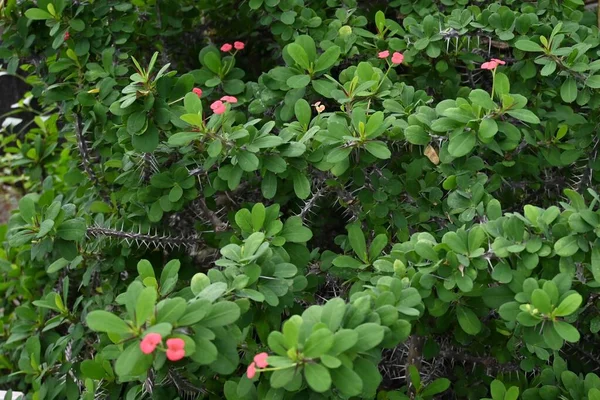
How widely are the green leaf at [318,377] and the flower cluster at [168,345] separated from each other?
25 centimetres

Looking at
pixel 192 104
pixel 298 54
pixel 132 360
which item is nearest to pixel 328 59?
pixel 298 54

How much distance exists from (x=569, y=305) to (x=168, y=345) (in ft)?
2.99

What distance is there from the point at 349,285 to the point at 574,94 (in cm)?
95

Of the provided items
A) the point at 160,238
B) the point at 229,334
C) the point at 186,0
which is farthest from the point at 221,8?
the point at 229,334

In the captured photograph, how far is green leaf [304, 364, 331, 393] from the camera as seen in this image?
1430 mm

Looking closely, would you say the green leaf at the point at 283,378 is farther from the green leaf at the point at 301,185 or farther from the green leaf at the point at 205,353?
the green leaf at the point at 301,185

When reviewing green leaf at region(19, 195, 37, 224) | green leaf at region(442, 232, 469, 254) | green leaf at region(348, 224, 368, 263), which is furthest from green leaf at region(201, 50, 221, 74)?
green leaf at region(442, 232, 469, 254)

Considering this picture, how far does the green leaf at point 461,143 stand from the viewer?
2.05 metres

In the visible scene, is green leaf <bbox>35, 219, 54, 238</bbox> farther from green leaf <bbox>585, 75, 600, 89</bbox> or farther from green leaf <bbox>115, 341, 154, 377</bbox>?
green leaf <bbox>585, 75, 600, 89</bbox>

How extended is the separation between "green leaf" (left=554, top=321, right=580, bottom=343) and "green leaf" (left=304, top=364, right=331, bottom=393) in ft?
1.95

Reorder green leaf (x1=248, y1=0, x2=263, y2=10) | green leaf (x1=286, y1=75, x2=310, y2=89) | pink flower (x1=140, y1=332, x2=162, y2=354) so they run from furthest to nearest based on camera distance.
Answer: green leaf (x1=248, y1=0, x2=263, y2=10) → green leaf (x1=286, y1=75, x2=310, y2=89) → pink flower (x1=140, y1=332, x2=162, y2=354)

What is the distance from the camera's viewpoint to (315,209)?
290cm

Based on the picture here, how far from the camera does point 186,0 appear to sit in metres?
3.36

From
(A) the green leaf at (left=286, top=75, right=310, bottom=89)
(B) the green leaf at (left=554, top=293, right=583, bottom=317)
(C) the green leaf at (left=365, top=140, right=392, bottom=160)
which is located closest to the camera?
(B) the green leaf at (left=554, top=293, right=583, bottom=317)
